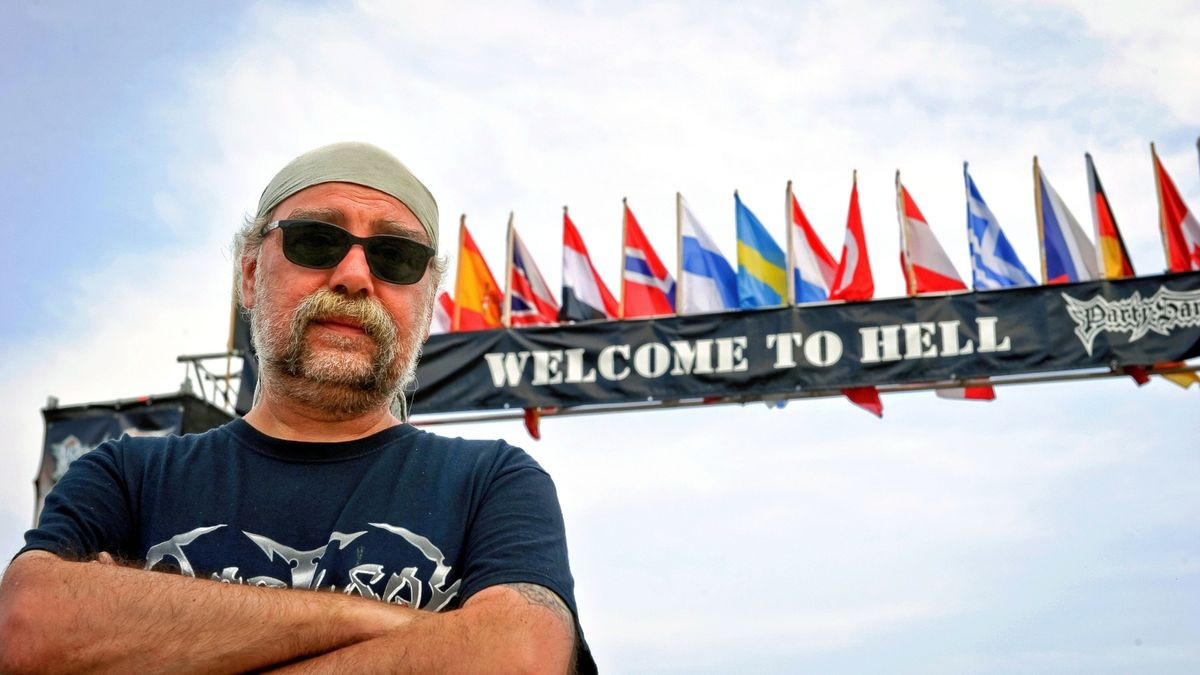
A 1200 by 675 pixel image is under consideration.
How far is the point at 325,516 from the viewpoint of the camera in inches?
96.2

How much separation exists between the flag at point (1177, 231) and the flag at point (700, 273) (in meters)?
4.84

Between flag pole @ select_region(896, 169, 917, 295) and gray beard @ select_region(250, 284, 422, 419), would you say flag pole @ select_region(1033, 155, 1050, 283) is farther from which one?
gray beard @ select_region(250, 284, 422, 419)

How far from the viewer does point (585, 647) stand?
2457 mm

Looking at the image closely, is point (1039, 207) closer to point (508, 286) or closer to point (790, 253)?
point (790, 253)

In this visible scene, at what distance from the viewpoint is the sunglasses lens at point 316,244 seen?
2699mm

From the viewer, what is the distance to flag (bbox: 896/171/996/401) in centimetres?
1249

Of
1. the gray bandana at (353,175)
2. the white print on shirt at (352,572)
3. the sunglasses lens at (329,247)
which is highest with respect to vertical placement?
the gray bandana at (353,175)

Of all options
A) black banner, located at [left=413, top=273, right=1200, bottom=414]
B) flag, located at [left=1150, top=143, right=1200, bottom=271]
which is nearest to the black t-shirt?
black banner, located at [left=413, top=273, right=1200, bottom=414]

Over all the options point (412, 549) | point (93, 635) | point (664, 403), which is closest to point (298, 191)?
point (412, 549)

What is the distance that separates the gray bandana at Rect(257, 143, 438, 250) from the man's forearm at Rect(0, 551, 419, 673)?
3.37 ft

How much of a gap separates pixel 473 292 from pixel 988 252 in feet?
21.0

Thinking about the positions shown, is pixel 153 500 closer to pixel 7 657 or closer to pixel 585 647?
pixel 7 657

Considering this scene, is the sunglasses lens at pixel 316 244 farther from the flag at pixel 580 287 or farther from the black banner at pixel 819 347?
the flag at pixel 580 287

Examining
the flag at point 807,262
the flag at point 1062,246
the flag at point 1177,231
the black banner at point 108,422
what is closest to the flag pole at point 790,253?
the flag at point 807,262
